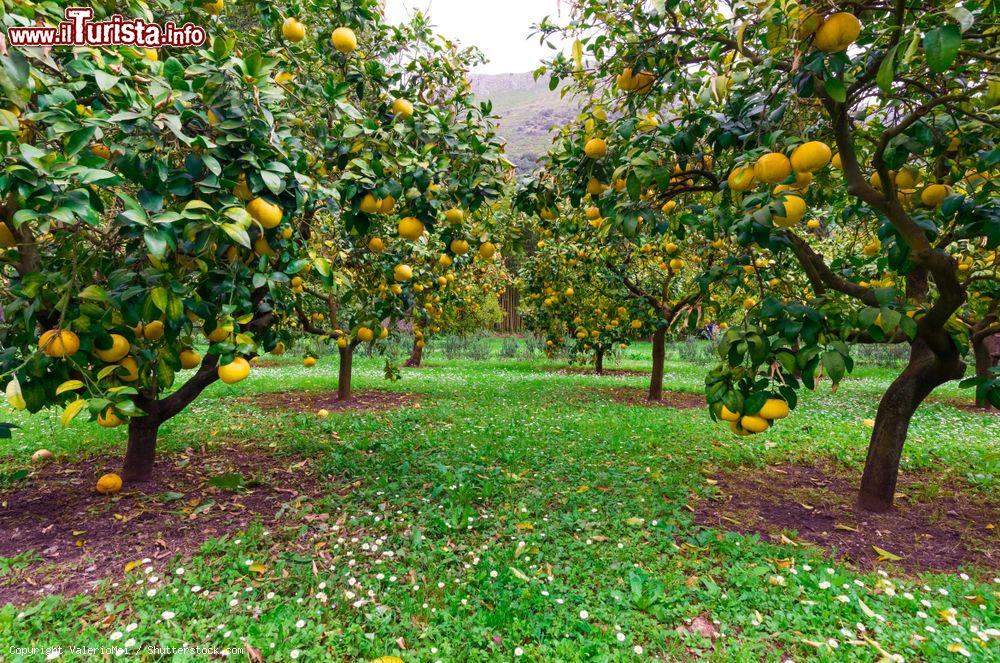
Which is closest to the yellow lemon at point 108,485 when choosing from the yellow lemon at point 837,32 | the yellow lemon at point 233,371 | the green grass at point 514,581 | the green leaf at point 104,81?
the green grass at point 514,581

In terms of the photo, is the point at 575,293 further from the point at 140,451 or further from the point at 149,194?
the point at 149,194

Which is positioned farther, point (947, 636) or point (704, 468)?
point (704, 468)

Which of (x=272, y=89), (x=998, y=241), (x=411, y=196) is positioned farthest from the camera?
(x=411, y=196)

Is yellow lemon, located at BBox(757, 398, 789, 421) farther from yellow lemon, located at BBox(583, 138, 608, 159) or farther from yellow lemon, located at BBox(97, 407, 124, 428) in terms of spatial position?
yellow lemon, located at BBox(97, 407, 124, 428)

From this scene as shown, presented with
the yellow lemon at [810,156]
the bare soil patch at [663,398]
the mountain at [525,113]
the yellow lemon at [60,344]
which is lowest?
the bare soil patch at [663,398]

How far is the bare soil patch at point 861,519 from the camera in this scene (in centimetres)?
248

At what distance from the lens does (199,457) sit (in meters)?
3.83

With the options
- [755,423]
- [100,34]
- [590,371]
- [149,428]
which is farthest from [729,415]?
[590,371]

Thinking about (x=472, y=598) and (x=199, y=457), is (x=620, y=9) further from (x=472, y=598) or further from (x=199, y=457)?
(x=199, y=457)

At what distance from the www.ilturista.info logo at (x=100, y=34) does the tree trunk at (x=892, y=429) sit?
412 cm

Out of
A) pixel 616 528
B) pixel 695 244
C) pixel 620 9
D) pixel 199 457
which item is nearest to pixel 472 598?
pixel 616 528

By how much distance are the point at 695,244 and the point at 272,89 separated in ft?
12.5

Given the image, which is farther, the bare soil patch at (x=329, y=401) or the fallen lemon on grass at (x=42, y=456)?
the bare soil patch at (x=329, y=401)

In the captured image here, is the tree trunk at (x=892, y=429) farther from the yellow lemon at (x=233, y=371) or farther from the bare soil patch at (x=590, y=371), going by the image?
the bare soil patch at (x=590, y=371)
